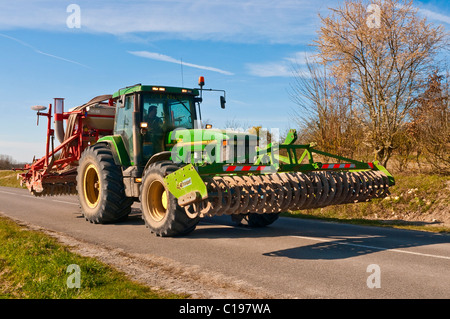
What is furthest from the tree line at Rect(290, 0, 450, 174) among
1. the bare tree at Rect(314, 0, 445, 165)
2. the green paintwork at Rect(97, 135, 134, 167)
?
the green paintwork at Rect(97, 135, 134, 167)

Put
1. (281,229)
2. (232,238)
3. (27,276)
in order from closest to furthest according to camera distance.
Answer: (27,276)
(232,238)
(281,229)

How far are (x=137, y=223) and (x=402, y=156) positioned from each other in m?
9.14

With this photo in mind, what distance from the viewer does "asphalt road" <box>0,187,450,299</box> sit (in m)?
5.13

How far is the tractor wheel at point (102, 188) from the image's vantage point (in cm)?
1003

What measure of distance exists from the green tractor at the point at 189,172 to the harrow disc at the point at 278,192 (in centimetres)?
2

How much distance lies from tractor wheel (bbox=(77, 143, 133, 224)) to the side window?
51 cm

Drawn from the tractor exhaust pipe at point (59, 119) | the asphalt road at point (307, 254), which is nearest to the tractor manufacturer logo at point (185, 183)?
the asphalt road at point (307, 254)

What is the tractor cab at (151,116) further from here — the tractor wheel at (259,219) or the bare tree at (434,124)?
the bare tree at (434,124)

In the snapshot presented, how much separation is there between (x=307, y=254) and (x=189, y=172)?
2.24 meters
